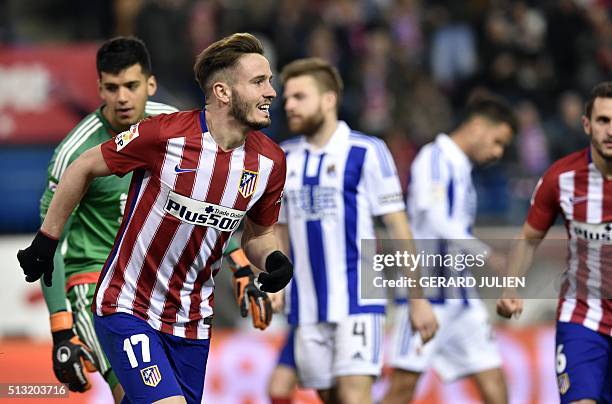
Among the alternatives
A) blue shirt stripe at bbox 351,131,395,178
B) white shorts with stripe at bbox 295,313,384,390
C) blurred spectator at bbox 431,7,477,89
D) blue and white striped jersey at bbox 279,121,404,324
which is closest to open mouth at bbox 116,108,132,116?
blue and white striped jersey at bbox 279,121,404,324

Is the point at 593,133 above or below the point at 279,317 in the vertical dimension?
above

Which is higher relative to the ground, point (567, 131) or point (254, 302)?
point (567, 131)

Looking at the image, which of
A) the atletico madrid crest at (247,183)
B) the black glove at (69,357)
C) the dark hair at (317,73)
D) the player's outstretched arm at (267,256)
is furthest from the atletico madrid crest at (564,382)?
the black glove at (69,357)

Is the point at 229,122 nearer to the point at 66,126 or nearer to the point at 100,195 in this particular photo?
the point at 100,195

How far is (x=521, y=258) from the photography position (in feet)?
22.2

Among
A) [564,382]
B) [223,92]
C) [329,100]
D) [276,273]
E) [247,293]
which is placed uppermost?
[329,100]

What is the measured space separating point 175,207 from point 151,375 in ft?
2.53

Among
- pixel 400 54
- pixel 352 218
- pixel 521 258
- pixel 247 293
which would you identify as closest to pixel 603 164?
pixel 521 258

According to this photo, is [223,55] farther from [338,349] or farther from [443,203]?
[443,203]

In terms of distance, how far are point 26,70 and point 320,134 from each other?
6790 millimetres

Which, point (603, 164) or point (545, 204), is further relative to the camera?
point (545, 204)

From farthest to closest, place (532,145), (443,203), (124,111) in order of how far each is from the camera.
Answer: (532,145) < (443,203) < (124,111)

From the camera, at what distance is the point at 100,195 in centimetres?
635

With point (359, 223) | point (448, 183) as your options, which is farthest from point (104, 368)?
point (448, 183)
